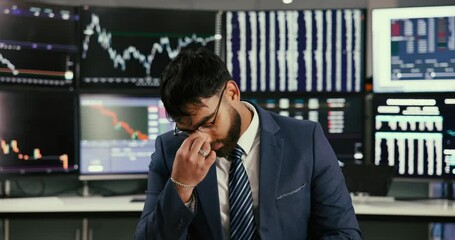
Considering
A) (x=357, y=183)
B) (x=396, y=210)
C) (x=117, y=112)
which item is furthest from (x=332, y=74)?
(x=117, y=112)

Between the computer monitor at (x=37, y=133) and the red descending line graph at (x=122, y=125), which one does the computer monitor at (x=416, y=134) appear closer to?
the red descending line graph at (x=122, y=125)

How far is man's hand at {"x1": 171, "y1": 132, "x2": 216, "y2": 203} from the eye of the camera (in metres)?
1.25

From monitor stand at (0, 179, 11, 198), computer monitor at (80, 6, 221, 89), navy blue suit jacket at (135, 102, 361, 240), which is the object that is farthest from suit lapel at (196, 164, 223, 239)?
monitor stand at (0, 179, 11, 198)

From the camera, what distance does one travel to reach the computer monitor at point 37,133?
255 centimetres

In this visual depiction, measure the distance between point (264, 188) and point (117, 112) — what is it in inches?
59.1

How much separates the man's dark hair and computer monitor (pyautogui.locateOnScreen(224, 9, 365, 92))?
1485 millimetres

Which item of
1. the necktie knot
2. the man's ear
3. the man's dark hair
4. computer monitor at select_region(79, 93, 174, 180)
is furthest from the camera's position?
computer monitor at select_region(79, 93, 174, 180)

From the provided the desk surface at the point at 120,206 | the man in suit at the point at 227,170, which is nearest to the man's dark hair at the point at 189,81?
the man in suit at the point at 227,170

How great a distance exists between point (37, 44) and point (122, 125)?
1.96ft

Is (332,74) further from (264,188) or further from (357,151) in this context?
(264,188)

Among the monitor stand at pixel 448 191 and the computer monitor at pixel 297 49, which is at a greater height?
the computer monitor at pixel 297 49

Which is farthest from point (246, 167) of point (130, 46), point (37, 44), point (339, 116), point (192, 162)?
point (37, 44)

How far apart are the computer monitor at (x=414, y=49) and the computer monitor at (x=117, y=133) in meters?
1.17

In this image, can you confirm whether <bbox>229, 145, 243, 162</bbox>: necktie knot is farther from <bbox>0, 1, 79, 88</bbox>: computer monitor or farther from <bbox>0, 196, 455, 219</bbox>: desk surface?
<bbox>0, 1, 79, 88</bbox>: computer monitor
